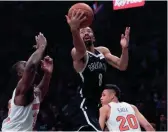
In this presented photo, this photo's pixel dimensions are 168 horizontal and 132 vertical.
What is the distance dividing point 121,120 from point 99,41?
7.46m

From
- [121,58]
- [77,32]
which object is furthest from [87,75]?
[121,58]

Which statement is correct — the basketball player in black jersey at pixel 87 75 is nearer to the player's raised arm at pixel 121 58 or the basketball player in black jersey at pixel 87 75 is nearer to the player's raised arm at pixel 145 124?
the player's raised arm at pixel 121 58

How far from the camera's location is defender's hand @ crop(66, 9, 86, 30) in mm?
4898

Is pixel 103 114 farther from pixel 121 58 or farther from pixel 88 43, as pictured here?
pixel 88 43

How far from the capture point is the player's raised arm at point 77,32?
16.1ft

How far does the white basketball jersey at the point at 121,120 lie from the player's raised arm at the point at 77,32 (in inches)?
61.5

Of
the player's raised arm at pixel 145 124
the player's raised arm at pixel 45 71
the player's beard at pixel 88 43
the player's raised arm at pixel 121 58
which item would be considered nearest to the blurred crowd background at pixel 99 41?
the player's raised arm at pixel 145 124

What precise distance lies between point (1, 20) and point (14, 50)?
36.7 inches

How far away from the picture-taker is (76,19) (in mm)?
4961

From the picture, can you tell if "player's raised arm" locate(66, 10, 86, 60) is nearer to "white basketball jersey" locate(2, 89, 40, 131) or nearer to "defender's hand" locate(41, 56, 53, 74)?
"defender's hand" locate(41, 56, 53, 74)

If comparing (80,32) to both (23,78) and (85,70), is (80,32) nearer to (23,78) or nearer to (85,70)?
(85,70)

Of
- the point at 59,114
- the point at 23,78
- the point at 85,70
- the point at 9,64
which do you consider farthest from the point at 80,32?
the point at 9,64

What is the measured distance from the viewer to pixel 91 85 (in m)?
5.24

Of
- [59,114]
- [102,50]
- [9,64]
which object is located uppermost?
[102,50]
